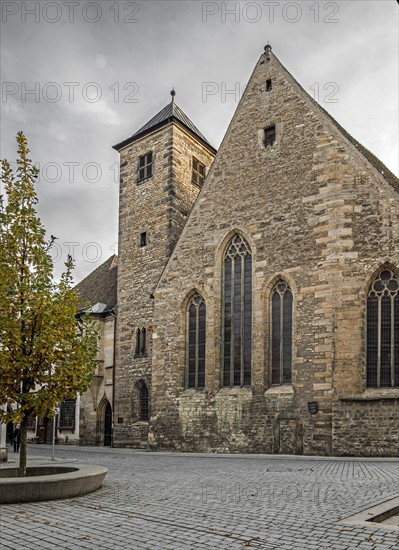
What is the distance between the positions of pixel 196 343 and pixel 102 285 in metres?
11.3

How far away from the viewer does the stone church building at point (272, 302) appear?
1908 centimetres

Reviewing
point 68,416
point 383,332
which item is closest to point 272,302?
point 383,332

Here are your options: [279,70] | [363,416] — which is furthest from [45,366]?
[279,70]

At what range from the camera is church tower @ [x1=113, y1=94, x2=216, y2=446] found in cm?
2716

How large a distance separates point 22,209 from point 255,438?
41.0 ft

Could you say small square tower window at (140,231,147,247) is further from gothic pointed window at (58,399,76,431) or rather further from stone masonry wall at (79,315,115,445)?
gothic pointed window at (58,399,76,431)

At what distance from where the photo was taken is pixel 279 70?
2328 cm

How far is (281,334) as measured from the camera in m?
21.2

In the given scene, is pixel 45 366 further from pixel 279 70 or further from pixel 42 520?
pixel 279 70

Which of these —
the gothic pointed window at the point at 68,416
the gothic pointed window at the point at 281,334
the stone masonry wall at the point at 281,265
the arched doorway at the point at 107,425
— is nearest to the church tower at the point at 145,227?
the arched doorway at the point at 107,425

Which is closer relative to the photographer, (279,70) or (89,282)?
(279,70)

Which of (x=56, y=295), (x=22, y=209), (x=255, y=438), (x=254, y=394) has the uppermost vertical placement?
(x=22, y=209)

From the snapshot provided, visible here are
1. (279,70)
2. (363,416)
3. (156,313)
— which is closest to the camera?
(363,416)

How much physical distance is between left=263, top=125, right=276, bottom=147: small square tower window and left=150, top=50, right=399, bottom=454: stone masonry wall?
0.17m
